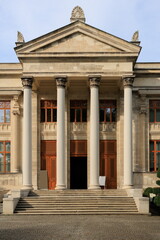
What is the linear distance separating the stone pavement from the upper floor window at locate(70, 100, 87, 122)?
14.4m

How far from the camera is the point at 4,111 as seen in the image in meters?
37.4

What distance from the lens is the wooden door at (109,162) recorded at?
36625 mm

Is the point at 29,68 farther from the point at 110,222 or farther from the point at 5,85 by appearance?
the point at 110,222

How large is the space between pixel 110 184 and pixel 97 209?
342 inches

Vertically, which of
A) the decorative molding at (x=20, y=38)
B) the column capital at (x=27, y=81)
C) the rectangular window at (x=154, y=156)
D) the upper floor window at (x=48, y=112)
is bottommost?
the rectangular window at (x=154, y=156)

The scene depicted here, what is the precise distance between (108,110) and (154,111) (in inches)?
165

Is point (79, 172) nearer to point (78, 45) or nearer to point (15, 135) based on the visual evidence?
point (15, 135)

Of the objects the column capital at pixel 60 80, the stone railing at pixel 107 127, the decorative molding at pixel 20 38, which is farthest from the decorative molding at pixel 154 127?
the decorative molding at pixel 20 38

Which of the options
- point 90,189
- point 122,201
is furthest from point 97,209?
point 90,189

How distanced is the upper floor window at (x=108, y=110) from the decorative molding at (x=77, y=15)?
24.9 ft

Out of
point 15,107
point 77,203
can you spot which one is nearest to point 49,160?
point 15,107

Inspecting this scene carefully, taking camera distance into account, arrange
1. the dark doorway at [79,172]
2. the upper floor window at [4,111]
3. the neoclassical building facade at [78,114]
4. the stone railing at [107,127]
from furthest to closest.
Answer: the dark doorway at [79,172], the upper floor window at [4,111], the stone railing at [107,127], the neoclassical building facade at [78,114]

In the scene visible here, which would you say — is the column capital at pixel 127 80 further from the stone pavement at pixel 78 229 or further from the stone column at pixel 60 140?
the stone pavement at pixel 78 229

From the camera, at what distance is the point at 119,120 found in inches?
1438
